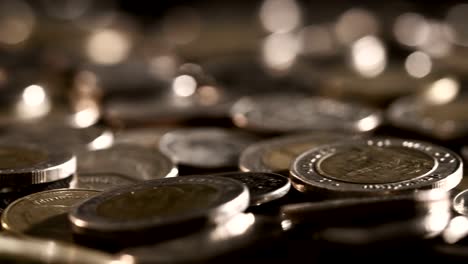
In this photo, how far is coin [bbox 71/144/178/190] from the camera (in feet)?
3.94

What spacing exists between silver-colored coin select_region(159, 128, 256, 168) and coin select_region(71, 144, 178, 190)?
6 cm

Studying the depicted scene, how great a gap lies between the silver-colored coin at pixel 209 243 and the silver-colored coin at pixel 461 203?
28cm

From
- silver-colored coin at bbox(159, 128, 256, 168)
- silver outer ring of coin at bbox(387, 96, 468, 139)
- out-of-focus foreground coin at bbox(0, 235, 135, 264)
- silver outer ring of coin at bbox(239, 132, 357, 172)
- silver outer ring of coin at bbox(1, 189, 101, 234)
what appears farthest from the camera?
silver outer ring of coin at bbox(387, 96, 468, 139)

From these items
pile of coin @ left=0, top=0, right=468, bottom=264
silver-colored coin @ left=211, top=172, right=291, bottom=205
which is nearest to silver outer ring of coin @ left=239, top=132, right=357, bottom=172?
pile of coin @ left=0, top=0, right=468, bottom=264

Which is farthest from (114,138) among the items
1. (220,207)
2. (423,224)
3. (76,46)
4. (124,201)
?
(76,46)

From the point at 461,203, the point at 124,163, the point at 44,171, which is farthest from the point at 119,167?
the point at 461,203

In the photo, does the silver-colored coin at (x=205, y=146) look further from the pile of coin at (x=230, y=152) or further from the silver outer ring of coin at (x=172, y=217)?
the silver outer ring of coin at (x=172, y=217)

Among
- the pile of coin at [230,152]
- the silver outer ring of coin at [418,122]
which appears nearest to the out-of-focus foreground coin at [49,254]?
the pile of coin at [230,152]

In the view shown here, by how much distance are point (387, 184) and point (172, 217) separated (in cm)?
35

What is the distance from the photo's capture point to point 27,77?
6.52ft

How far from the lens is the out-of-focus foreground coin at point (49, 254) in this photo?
2.72ft

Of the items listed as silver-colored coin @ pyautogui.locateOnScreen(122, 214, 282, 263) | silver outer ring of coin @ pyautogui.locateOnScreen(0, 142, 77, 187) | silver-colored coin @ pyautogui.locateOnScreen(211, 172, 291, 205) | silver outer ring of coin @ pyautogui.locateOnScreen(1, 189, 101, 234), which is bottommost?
silver-colored coin @ pyautogui.locateOnScreen(122, 214, 282, 263)

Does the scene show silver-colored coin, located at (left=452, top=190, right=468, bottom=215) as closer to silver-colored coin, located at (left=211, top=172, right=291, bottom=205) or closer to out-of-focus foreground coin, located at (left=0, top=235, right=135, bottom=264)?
silver-colored coin, located at (left=211, top=172, right=291, bottom=205)

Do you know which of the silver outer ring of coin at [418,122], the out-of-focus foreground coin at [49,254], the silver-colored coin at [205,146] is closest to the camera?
the out-of-focus foreground coin at [49,254]
